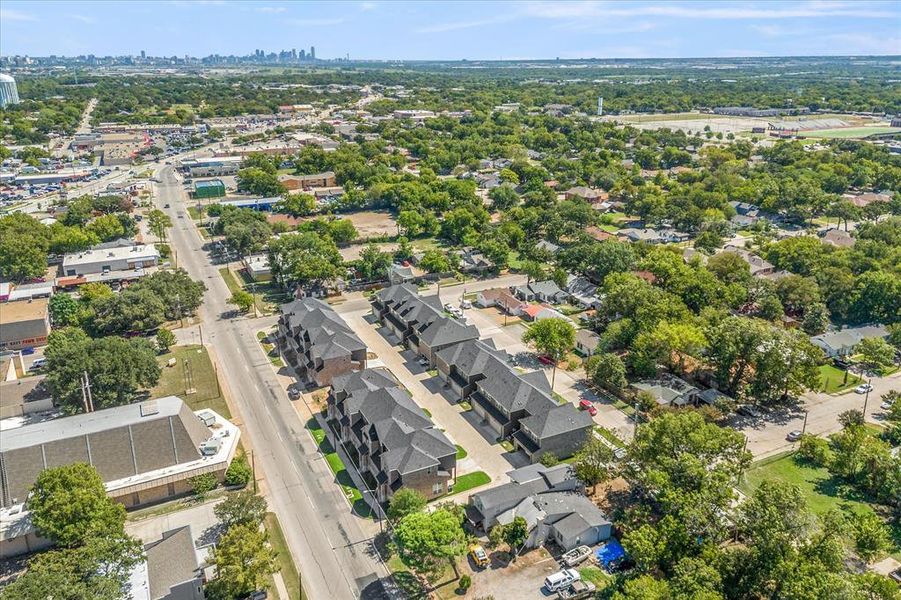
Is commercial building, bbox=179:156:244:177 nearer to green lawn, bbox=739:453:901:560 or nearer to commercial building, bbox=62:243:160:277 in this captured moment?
commercial building, bbox=62:243:160:277

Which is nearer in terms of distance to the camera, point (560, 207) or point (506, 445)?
point (506, 445)

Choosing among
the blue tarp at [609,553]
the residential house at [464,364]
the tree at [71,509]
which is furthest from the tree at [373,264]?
the blue tarp at [609,553]

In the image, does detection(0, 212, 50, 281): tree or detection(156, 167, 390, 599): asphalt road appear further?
detection(0, 212, 50, 281): tree

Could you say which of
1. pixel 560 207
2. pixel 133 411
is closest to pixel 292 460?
pixel 133 411

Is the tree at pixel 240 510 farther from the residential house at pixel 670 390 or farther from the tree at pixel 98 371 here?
the residential house at pixel 670 390

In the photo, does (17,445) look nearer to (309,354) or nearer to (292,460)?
(292,460)

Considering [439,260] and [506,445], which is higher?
[439,260]

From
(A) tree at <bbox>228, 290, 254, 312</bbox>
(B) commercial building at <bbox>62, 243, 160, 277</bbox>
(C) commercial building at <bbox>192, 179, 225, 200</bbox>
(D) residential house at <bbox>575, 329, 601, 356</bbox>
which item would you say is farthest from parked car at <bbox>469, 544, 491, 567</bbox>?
(C) commercial building at <bbox>192, 179, 225, 200</bbox>
